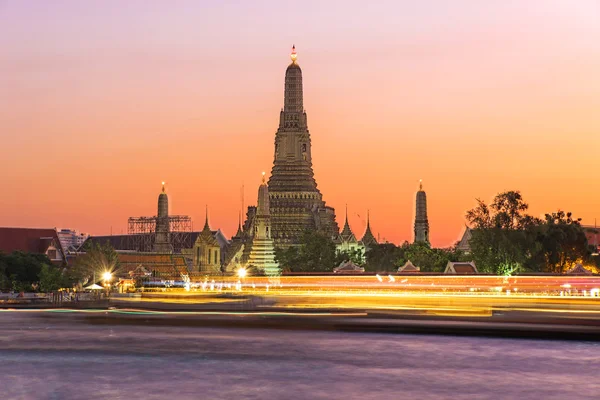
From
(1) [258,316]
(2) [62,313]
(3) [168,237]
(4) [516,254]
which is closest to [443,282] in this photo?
(4) [516,254]

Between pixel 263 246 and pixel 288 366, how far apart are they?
8860 cm

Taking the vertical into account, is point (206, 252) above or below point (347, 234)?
below

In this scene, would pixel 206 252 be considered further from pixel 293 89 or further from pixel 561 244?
pixel 561 244

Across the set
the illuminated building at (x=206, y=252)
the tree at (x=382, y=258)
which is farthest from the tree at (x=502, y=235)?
the illuminated building at (x=206, y=252)

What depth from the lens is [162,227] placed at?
5217 inches

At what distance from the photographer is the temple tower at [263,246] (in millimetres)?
118688

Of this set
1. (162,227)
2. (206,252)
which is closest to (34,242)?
(162,227)

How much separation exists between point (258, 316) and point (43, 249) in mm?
51752

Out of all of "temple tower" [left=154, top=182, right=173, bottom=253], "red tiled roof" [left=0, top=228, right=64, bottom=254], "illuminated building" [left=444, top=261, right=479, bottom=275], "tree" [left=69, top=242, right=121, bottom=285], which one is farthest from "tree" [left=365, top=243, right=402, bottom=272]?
"red tiled roof" [left=0, top=228, right=64, bottom=254]

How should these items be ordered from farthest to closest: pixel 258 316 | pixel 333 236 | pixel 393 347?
1. pixel 333 236
2. pixel 258 316
3. pixel 393 347

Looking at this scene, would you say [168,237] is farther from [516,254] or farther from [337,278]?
[516,254]

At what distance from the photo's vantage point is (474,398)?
25.3 metres

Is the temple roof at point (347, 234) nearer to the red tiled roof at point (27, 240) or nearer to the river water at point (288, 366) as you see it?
the red tiled roof at point (27, 240)

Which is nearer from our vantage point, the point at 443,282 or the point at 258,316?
the point at 258,316
